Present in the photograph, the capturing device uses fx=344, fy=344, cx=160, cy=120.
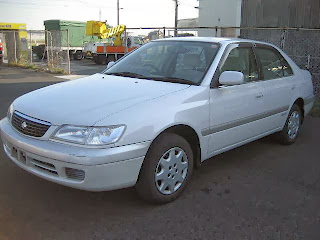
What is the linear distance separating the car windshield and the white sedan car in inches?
0.5

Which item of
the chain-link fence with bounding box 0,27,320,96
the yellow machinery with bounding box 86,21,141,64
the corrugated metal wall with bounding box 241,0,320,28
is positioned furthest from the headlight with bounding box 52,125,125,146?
A: the yellow machinery with bounding box 86,21,141,64

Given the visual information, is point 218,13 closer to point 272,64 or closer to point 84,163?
point 272,64

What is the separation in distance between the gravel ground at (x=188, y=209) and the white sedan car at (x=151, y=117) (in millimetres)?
280

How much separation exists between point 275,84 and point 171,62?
5.14 feet

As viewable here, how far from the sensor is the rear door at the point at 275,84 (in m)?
4.54

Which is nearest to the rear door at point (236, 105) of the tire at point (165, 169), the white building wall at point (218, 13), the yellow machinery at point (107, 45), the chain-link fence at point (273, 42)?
the tire at point (165, 169)

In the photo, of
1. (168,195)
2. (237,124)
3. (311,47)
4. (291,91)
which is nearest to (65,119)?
(168,195)

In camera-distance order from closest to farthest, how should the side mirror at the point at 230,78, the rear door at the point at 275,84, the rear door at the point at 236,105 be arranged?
the side mirror at the point at 230,78 < the rear door at the point at 236,105 < the rear door at the point at 275,84

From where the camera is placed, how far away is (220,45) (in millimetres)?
4051

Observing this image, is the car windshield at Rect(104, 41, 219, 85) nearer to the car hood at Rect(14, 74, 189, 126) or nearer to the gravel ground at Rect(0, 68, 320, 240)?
the car hood at Rect(14, 74, 189, 126)

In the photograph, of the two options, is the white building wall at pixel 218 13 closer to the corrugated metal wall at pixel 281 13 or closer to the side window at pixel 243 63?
the corrugated metal wall at pixel 281 13

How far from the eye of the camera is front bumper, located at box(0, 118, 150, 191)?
278 centimetres

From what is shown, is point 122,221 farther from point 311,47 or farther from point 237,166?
point 311,47

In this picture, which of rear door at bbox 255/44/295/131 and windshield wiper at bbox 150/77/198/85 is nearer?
windshield wiper at bbox 150/77/198/85
